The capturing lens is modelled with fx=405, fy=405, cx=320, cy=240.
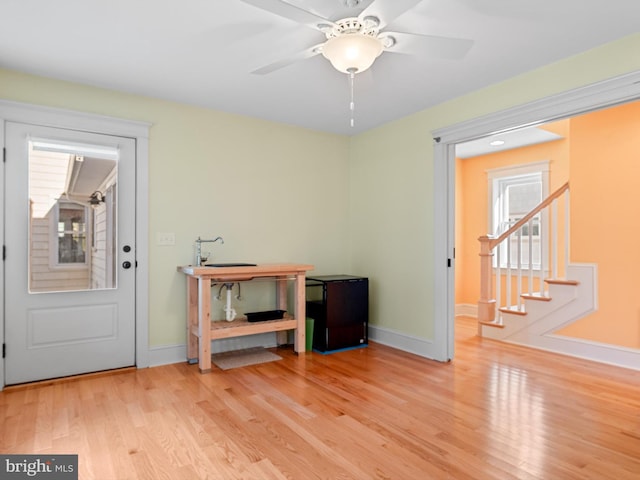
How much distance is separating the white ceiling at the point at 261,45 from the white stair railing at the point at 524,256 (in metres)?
1.95

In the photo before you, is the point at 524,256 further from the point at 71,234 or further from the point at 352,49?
the point at 71,234

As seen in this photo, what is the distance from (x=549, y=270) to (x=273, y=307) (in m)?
3.14

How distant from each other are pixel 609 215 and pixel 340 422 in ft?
10.5

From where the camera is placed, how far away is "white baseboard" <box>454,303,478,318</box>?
593 cm

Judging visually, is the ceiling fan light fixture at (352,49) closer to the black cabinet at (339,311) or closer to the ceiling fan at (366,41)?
the ceiling fan at (366,41)

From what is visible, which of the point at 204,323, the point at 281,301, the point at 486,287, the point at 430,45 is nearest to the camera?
the point at 430,45

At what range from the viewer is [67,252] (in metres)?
3.20

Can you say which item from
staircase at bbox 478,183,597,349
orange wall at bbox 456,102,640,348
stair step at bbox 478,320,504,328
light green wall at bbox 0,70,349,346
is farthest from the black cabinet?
orange wall at bbox 456,102,640,348

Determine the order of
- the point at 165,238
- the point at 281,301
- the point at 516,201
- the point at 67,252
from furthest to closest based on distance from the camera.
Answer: the point at 516,201, the point at 281,301, the point at 165,238, the point at 67,252

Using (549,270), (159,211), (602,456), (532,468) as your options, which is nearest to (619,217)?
(549,270)

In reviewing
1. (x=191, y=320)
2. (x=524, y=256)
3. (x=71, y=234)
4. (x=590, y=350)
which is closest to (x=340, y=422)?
(x=191, y=320)

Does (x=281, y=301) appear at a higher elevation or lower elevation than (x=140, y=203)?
lower

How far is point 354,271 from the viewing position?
15.6 feet

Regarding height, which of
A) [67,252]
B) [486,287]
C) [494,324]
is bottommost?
[494,324]
